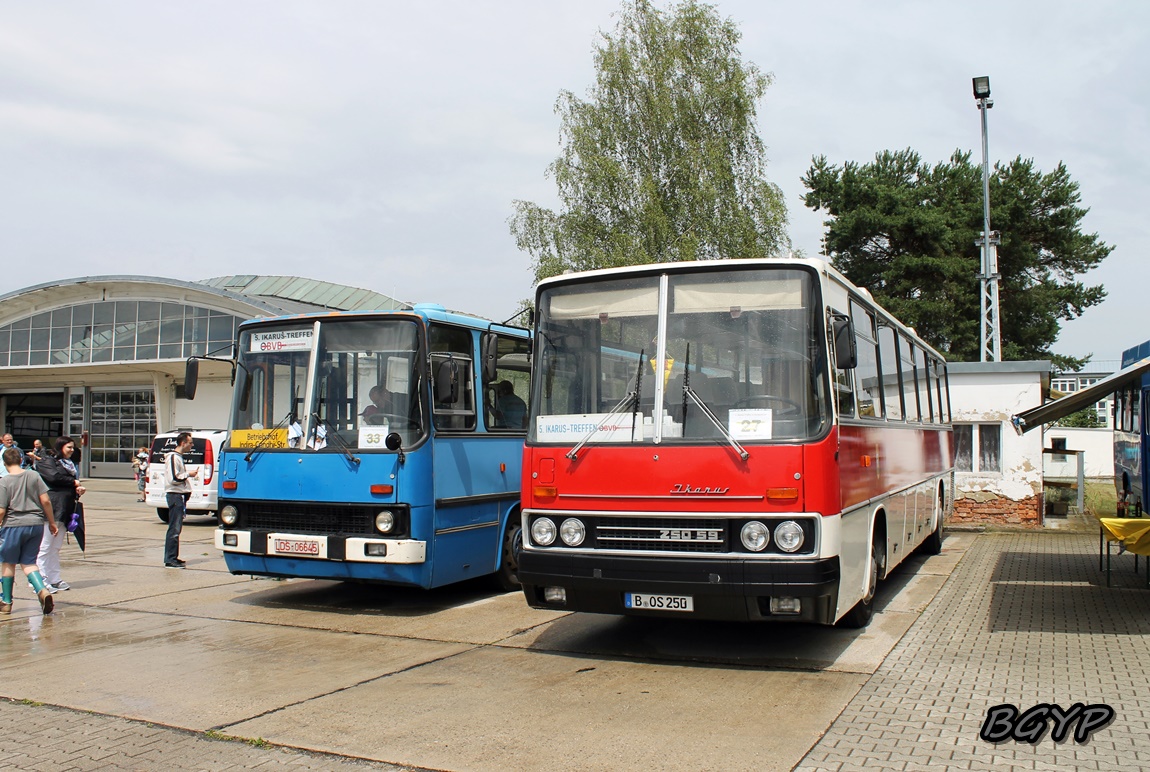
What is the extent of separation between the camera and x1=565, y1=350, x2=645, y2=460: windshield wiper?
282 inches

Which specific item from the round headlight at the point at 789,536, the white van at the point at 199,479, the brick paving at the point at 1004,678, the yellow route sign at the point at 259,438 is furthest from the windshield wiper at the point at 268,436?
the white van at the point at 199,479

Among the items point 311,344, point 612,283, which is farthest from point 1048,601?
point 311,344

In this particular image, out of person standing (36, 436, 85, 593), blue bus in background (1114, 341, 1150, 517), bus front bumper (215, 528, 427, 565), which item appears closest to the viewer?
bus front bumper (215, 528, 427, 565)

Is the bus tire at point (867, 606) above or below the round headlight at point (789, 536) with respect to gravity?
below

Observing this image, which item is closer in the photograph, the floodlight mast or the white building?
the white building

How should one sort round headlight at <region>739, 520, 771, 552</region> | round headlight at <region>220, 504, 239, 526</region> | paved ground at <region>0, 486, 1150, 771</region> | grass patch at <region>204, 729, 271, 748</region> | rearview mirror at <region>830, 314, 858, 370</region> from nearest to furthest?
paved ground at <region>0, 486, 1150, 771</region>, grass patch at <region>204, 729, 271, 748</region>, round headlight at <region>739, 520, 771, 552</region>, rearview mirror at <region>830, 314, 858, 370</region>, round headlight at <region>220, 504, 239, 526</region>

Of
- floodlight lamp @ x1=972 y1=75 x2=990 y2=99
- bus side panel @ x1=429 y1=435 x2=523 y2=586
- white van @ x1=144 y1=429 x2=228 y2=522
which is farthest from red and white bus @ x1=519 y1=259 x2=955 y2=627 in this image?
floodlight lamp @ x1=972 y1=75 x2=990 y2=99

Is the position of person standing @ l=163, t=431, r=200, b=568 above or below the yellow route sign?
below

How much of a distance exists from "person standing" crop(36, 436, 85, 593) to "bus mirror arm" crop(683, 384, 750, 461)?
7.64m

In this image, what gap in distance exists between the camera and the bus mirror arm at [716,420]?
264 inches

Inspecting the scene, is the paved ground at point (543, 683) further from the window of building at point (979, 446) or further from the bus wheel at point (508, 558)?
the window of building at point (979, 446)

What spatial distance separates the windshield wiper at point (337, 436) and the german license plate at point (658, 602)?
11.0 feet

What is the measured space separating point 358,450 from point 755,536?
4.14 m

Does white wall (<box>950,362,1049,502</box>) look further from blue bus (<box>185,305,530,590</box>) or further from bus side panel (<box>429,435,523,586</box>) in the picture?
blue bus (<box>185,305,530,590</box>)
